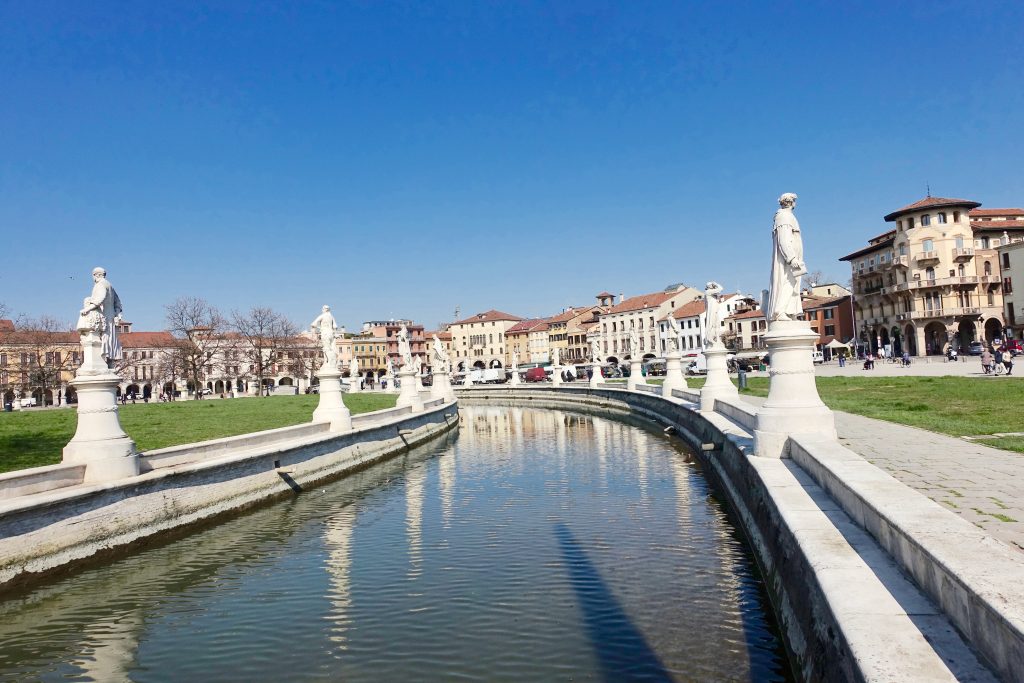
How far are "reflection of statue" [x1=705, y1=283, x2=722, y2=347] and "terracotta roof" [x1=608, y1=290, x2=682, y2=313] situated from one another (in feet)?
307

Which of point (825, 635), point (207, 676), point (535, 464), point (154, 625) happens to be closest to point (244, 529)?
point (154, 625)

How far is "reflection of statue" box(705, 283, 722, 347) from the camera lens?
920 inches

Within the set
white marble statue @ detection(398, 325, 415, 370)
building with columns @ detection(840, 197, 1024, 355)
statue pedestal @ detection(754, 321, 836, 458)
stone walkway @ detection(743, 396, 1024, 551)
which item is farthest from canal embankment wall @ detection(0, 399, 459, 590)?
building with columns @ detection(840, 197, 1024, 355)

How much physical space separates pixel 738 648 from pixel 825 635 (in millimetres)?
2115

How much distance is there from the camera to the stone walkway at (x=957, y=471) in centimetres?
629

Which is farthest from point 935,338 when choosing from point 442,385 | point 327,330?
point 327,330

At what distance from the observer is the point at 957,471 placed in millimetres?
8680

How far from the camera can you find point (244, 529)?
13.0m

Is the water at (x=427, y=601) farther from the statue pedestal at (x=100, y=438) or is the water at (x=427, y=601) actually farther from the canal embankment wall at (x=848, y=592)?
the statue pedestal at (x=100, y=438)

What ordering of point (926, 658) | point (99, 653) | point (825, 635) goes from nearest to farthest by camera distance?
point (926, 658)
point (825, 635)
point (99, 653)

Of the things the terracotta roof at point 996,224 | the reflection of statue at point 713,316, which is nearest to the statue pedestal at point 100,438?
the reflection of statue at point 713,316

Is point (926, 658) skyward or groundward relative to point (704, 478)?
skyward

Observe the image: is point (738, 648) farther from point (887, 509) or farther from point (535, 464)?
point (535, 464)

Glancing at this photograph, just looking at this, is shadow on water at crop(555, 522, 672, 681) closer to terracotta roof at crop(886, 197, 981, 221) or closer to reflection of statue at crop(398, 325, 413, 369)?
reflection of statue at crop(398, 325, 413, 369)
